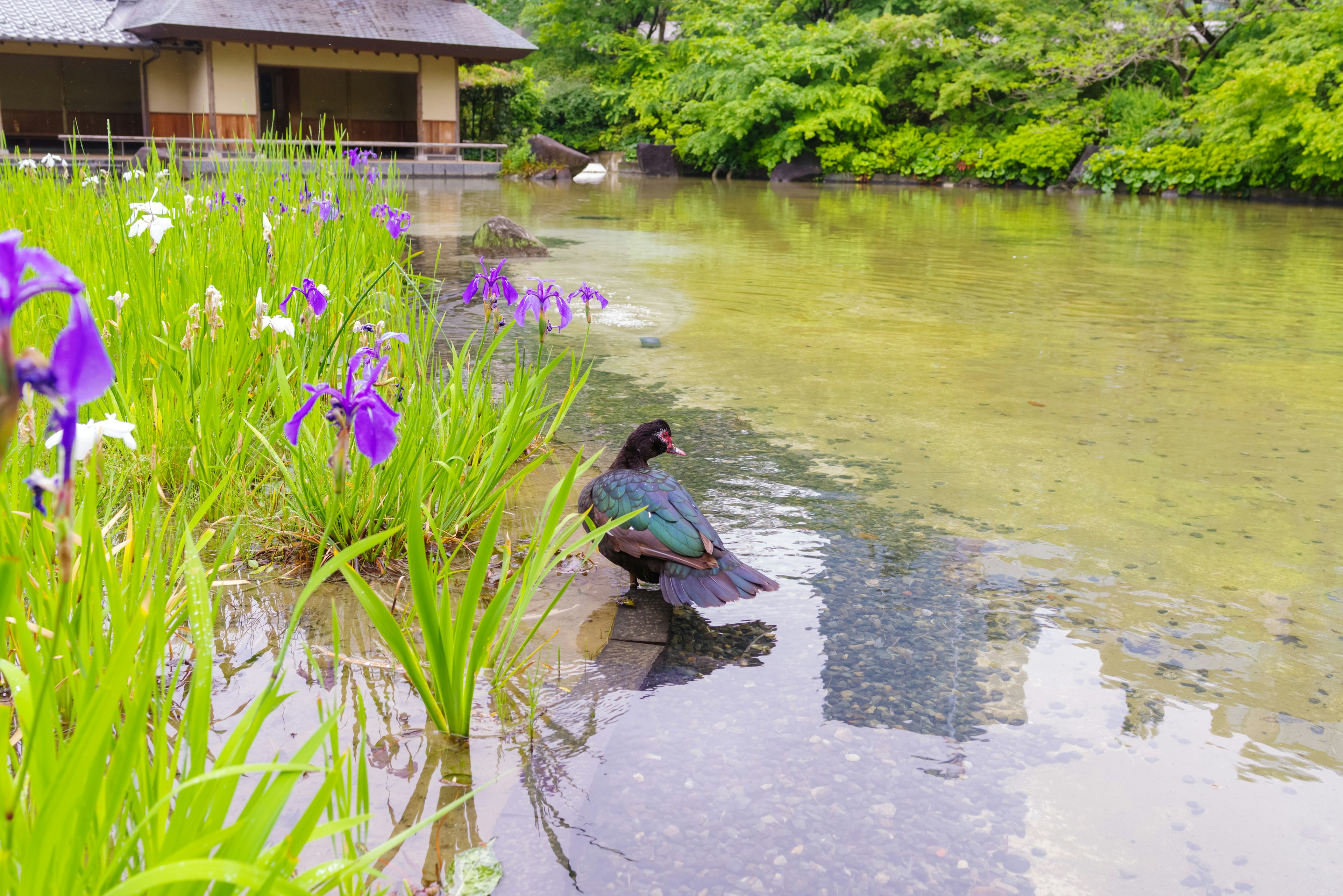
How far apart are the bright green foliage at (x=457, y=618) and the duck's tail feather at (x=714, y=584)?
410mm

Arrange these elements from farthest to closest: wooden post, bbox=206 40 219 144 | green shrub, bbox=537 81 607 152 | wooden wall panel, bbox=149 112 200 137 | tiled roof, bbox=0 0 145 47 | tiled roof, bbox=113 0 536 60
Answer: green shrub, bbox=537 81 607 152 → wooden wall panel, bbox=149 112 200 137 → wooden post, bbox=206 40 219 144 → tiled roof, bbox=113 0 536 60 → tiled roof, bbox=0 0 145 47

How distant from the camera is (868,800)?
175 cm

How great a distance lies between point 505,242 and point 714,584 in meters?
7.00

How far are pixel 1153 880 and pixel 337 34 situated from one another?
22.1 meters

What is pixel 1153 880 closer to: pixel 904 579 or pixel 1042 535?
pixel 904 579

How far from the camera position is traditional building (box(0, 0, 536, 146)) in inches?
770

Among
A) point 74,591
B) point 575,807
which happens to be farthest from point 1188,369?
point 74,591

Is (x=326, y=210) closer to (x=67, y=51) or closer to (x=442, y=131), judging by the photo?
(x=442, y=131)

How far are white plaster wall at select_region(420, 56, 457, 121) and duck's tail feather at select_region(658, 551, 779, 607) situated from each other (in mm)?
22515

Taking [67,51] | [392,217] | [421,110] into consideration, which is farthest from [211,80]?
[392,217]

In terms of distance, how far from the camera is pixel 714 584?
2.34m

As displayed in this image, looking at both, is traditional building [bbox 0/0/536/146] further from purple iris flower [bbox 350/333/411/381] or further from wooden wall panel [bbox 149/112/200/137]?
purple iris flower [bbox 350/333/411/381]

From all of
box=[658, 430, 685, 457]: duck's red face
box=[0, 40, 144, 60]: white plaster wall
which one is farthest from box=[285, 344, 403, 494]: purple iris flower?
box=[0, 40, 144, 60]: white plaster wall

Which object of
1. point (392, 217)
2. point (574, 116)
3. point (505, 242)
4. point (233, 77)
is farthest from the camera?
point (574, 116)
